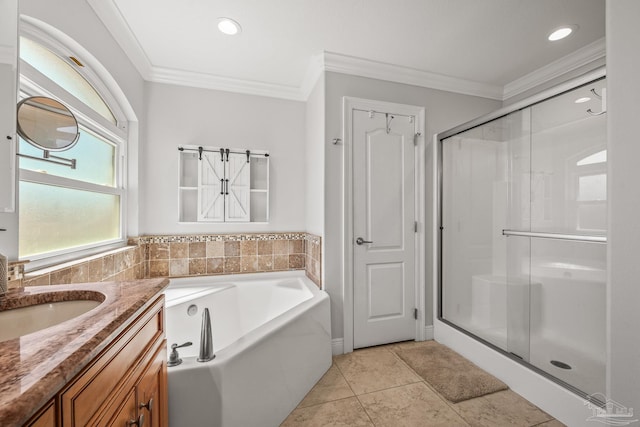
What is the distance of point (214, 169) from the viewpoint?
8.38 ft

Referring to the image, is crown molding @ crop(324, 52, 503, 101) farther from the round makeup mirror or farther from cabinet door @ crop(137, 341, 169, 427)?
cabinet door @ crop(137, 341, 169, 427)

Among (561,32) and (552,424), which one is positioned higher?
(561,32)

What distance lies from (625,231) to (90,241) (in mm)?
2853

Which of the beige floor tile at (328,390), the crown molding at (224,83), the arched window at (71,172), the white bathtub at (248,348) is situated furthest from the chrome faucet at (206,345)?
the crown molding at (224,83)

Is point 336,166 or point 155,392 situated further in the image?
point 336,166

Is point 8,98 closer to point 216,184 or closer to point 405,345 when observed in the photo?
point 216,184

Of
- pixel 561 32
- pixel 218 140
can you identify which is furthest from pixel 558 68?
pixel 218 140

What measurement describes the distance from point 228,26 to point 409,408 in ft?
9.04

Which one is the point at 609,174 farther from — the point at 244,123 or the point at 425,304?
the point at 244,123

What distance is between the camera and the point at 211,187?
8.33 ft

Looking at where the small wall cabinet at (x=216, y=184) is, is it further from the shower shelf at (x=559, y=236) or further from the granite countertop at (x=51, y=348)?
the shower shelf at (x=559, y=236)

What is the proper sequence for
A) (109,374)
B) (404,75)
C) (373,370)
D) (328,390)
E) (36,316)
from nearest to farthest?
(109,374)
(36,316)
(328,390)
(373,370)
(404,75)

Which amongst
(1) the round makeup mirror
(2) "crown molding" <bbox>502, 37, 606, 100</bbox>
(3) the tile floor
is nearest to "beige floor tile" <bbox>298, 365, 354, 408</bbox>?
(3) the tile floor

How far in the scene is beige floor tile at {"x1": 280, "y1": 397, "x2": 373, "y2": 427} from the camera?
59.8 inches
